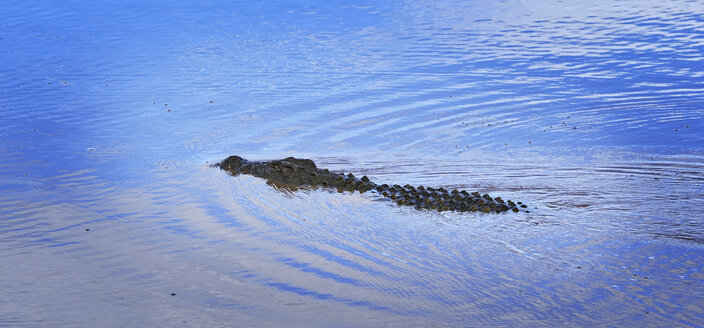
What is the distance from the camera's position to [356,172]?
27.6 feet

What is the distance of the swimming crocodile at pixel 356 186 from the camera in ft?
23.5

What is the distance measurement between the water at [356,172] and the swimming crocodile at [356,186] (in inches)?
7.6

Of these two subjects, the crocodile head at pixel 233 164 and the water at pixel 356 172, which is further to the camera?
the crocodile head at pixel 233 164

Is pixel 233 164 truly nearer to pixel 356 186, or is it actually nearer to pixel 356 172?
pixel 356 172

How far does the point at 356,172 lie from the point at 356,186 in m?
0.57

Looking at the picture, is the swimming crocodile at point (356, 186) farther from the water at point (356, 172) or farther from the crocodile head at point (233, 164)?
the water at point (356, 172)

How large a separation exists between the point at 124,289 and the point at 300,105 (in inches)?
228

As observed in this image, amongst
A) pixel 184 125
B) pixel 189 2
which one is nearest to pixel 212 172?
pixel 184 125

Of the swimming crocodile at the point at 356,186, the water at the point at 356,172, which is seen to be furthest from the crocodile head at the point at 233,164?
the water at the point at 356,172

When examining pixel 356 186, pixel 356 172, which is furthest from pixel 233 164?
pixel 356 186

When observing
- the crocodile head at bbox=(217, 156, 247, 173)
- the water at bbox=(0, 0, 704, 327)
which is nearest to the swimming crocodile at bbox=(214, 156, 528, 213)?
the crocodile head at bbox=(217, 156, 247, 173)

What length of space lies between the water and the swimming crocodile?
194 mm

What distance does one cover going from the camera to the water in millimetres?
5441

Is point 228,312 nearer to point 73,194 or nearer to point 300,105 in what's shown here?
point 73,194
